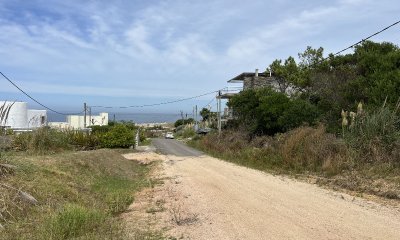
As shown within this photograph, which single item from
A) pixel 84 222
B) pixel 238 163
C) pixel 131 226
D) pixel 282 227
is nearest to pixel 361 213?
pixel 282 227

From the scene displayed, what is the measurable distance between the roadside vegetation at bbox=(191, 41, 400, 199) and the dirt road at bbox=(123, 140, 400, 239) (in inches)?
86.2

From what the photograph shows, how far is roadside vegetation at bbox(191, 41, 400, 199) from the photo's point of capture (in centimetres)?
1641

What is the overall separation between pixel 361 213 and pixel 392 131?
8141mm

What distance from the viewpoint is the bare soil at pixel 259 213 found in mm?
8289

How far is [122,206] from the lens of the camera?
37.4ft

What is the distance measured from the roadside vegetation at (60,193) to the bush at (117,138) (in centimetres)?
836

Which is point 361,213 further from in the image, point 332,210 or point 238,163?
point 238,163

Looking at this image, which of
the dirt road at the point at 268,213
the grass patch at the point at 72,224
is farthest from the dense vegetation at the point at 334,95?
the grass patch at the point at 72,224

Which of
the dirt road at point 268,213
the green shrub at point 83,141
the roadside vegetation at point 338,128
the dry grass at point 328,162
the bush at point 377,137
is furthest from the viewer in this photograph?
the green shrub at point 83,141

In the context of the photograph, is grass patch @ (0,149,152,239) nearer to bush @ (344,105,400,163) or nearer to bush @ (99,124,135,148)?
bush @ (344,105,400,163)

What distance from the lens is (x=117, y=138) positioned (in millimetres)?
30406

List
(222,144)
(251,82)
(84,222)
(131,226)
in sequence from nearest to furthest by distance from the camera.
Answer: (84,222)
(131,226)
(222,144)
(251,82)

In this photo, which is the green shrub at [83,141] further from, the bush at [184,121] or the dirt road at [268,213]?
the bush at [184,121]

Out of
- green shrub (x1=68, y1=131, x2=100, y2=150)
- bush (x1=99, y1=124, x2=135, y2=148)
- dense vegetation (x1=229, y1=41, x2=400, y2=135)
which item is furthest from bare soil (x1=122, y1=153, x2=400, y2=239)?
bush (x1=99, y1=124, x2=135, y2=148)
